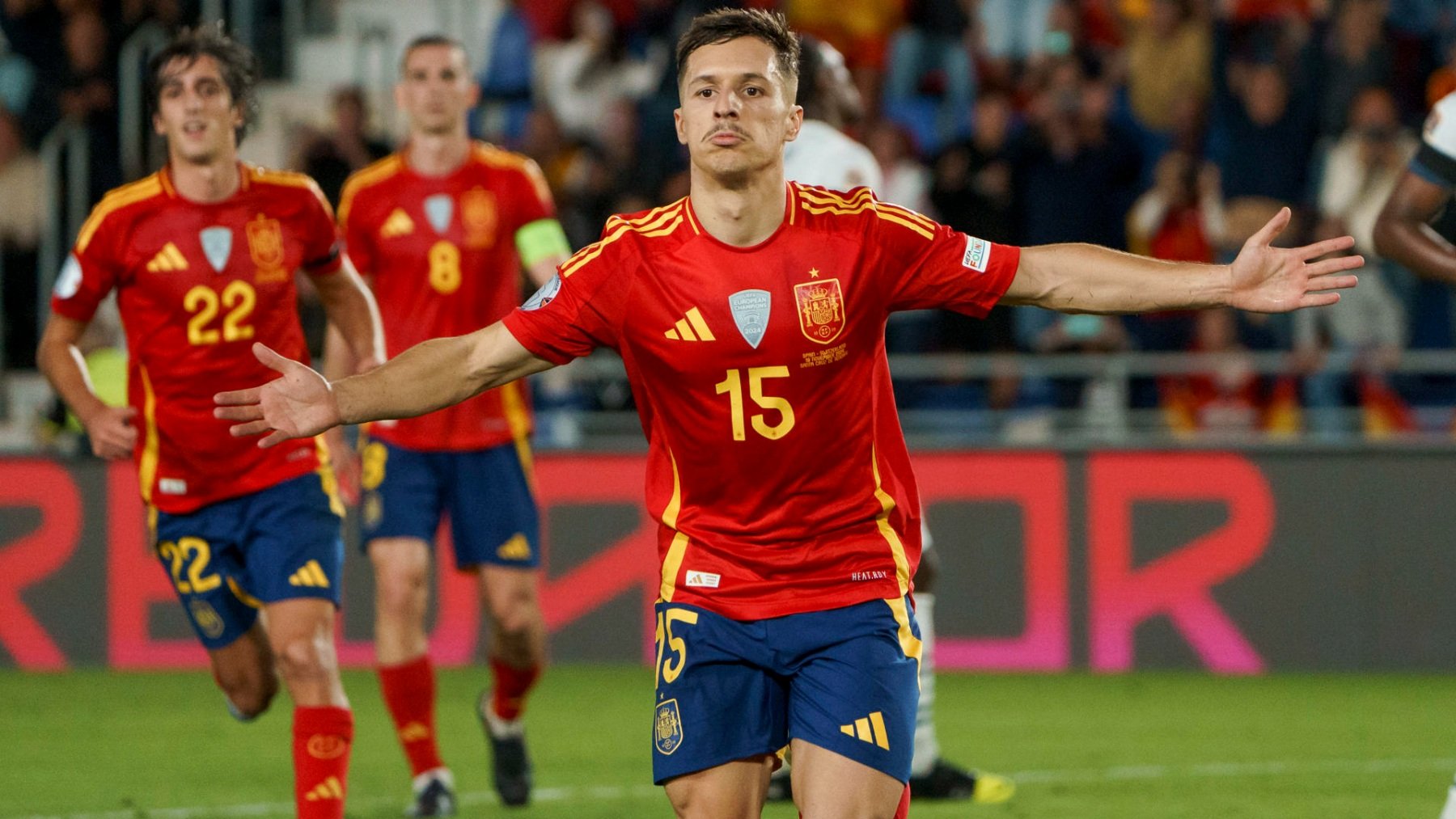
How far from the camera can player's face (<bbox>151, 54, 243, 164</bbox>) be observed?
243 inches

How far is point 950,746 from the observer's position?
342 inches

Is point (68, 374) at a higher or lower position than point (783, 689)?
higher

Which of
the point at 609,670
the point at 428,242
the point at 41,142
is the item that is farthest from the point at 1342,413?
the point at 41,142

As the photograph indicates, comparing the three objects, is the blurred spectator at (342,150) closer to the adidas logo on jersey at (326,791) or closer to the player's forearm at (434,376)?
the adidas logo on jersey at (326,791)

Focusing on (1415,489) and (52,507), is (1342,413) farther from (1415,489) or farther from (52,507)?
(52,507)

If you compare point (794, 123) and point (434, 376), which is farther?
point (794, 123)

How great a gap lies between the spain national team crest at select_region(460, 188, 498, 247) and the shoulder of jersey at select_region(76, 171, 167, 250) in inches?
59.9

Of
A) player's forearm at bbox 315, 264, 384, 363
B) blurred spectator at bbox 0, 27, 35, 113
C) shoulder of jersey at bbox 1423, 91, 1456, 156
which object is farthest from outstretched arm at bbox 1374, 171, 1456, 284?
blurred spectator at bbox 0, 27, 35, 113

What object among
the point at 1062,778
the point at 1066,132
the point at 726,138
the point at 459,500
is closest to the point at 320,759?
the point at 459,500

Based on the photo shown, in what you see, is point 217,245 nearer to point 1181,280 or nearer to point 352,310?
point 352,310

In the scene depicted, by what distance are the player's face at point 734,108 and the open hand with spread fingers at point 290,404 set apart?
99 cm

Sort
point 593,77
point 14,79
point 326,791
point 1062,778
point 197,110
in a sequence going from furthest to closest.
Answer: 1. point 593,77
2. point 14,79
3. point 1062,778
4. point 197,110
5. point 326,791

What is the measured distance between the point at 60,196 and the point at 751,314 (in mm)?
10411

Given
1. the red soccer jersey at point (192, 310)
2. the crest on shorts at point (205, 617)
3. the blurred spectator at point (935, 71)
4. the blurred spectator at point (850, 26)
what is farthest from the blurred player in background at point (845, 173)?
the blurred spectator at point (850, 26)
